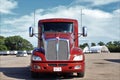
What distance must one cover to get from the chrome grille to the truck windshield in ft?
5.63

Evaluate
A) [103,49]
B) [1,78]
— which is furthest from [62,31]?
[103,49]

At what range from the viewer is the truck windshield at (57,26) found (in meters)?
17.3

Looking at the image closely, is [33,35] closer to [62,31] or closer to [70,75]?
[62,31]

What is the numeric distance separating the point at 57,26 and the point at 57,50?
2.32 m

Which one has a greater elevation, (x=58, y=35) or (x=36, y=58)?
(x=58, y=35)

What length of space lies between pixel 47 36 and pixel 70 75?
2.51m

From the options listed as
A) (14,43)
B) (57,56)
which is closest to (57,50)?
(57,56)

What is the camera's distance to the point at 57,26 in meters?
17.4

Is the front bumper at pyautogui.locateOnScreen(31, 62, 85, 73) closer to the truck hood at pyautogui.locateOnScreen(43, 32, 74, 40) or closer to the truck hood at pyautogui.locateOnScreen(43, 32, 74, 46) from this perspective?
the truck hood at pyautogui.locateOnScreen(43, 32, 74, 46)

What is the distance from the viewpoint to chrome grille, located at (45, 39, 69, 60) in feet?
50.5

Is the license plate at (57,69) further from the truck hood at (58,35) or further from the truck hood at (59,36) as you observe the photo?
the truck hood at (58,35)

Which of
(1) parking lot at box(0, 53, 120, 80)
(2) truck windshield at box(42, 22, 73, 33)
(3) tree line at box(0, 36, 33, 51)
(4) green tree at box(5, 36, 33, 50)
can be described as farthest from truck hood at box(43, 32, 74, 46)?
(4) green tree at box(5, 36, 33, 50)

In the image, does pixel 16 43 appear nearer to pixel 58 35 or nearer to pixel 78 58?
pixel 58 35

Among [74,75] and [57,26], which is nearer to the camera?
[57,26]
